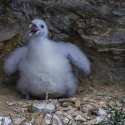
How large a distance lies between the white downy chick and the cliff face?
0.63ft

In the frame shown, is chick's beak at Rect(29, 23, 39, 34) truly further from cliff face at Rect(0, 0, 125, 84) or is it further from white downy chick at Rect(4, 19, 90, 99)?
cliff face at Rect(0, 0, 125, 84)

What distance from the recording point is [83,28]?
4.42m

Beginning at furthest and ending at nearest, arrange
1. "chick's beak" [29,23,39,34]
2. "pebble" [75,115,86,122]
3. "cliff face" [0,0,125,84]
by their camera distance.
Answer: "cliff face" [0,0,125,84] → "chick's beak" [29,23,39,34] → "pebble" [75,115,86,122]

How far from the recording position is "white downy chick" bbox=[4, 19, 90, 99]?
4145 mm

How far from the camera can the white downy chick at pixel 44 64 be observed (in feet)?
13.6

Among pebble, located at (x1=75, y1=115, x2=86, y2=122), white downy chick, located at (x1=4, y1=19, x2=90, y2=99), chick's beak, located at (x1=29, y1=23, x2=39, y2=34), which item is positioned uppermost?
chick's beak, located at (x1=29, y1=23, x2=39, y2=34)

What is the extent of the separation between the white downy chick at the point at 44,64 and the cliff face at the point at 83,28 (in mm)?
191

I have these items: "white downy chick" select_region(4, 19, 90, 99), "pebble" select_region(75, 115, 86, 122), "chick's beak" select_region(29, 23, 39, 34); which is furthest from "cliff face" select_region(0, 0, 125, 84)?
"pebble" select_region(75, 115, 86, 122)

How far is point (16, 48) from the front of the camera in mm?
4699

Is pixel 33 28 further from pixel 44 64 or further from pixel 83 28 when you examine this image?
pixel 83 28

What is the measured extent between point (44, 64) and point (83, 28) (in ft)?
2.15

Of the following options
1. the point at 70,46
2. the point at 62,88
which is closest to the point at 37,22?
the point at 70,46

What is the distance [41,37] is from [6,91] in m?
0.90

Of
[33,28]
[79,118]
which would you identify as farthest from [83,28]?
[79,118]
